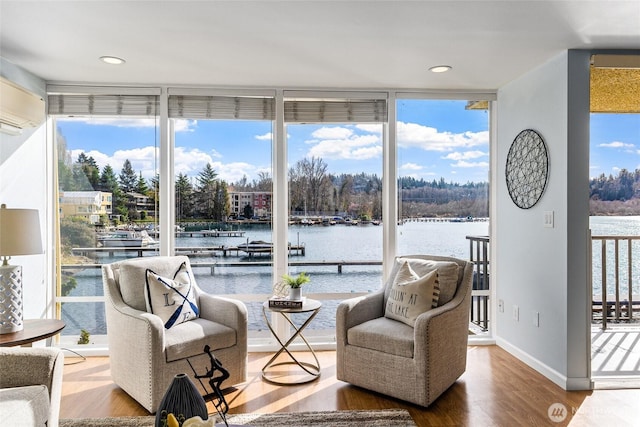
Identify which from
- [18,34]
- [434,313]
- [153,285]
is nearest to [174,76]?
[18,34]

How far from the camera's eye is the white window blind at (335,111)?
4133mm

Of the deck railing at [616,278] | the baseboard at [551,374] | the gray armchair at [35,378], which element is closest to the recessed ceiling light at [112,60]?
the gray armchair at [35,378]

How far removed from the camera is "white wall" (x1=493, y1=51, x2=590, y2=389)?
3119 millimetres

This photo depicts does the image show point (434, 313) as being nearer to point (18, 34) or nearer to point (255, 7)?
point (255, 7)

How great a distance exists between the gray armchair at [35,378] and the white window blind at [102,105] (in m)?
2.51

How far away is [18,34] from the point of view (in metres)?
2.81

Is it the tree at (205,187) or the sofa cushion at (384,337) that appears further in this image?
the tree at (205,187)

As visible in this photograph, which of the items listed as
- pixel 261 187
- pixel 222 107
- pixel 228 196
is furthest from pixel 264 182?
pixel 222 107

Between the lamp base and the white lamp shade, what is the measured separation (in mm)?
119

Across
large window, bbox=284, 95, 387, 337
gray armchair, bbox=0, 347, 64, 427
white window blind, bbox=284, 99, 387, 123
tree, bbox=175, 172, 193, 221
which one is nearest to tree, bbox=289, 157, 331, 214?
large window, bbox=284, 95, 387, 337

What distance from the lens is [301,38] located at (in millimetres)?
2873

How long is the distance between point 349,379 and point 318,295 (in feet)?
3.69

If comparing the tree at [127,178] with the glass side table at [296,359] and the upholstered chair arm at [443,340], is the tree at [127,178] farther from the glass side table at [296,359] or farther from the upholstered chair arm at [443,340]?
the upholstered chair arm at [443,340]

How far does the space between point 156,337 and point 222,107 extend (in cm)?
223
